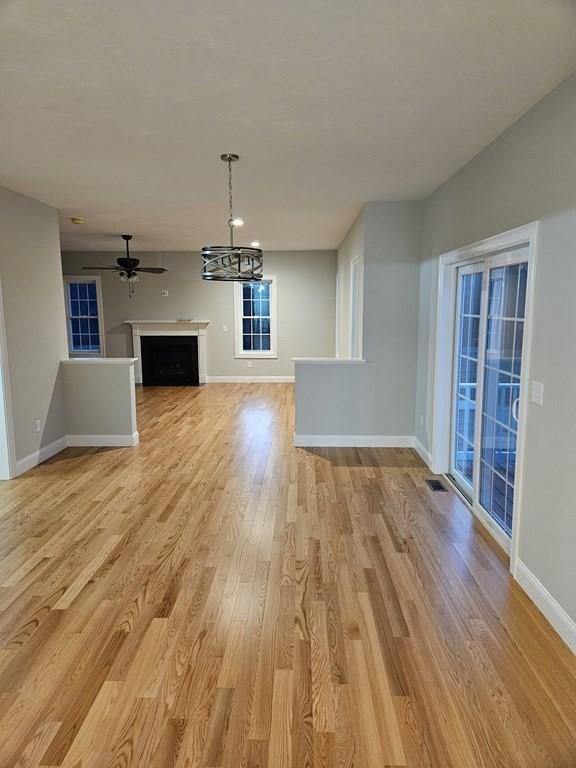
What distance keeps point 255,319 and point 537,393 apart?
765 cm

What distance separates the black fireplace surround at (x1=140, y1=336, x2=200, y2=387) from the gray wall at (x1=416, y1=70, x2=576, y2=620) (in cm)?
749

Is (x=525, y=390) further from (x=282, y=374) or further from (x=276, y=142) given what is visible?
(x=282, y=374)

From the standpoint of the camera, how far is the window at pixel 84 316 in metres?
9.59


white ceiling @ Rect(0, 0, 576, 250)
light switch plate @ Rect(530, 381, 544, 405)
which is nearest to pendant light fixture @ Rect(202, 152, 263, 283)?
white ceiling @ Rect(0, 0, 576, 250)

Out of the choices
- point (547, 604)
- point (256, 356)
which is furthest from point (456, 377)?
point (256, 356)

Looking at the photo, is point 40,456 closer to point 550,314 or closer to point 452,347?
point 452,347

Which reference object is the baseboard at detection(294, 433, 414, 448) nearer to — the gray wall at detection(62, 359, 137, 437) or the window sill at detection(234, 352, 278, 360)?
the gray wall at detection(62, 359, 137, 437)

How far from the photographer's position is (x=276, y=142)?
10.4ft

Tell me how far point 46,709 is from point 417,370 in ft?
14.2

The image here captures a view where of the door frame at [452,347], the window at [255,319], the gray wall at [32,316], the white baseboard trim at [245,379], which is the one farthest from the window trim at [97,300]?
the door frame at [452,347]

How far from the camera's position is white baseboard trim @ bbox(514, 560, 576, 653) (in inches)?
87.2

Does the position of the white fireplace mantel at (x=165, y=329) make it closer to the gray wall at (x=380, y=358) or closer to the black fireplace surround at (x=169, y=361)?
the black fireplace surround at (x=169, y=361)

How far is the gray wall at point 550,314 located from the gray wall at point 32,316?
417 cm

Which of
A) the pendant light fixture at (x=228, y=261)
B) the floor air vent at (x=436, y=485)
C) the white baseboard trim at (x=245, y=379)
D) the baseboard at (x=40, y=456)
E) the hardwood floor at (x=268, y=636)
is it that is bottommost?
the hardwood floor at (x=268, y=636)
